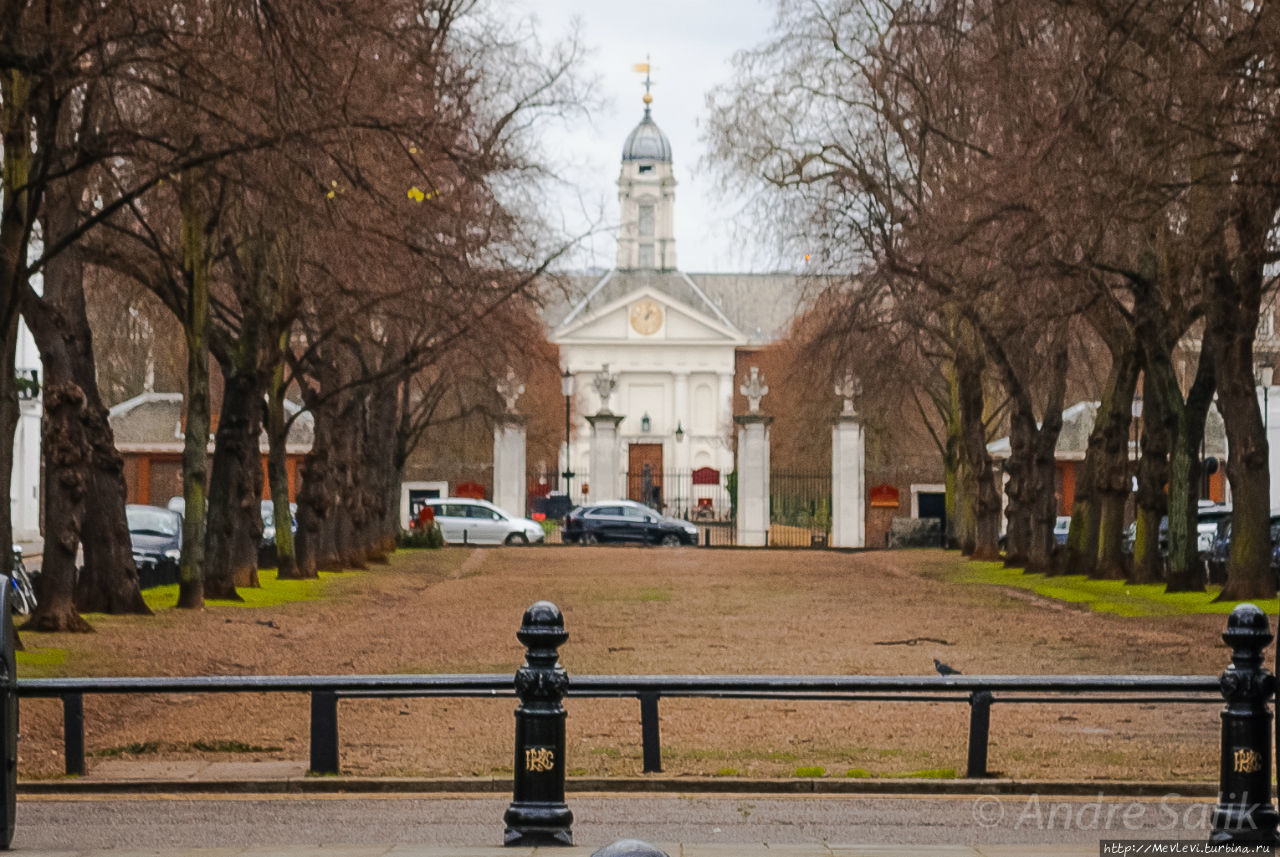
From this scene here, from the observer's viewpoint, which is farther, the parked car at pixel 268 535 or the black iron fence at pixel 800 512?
the black iron fence at pixel 800 512

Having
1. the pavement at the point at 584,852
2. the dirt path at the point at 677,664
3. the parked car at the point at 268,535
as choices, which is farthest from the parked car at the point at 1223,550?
the pavement at the point at 584,852

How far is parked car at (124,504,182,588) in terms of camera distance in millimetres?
32938

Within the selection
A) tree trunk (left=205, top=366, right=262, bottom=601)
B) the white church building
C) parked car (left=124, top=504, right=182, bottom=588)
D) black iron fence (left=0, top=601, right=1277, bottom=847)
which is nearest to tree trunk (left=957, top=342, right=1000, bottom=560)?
parked car (left=124, top=504, right=182, bottom=588)

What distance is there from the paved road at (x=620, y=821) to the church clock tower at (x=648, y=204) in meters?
118

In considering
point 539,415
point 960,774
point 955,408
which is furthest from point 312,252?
point 539,415

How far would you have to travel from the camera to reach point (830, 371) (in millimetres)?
41125

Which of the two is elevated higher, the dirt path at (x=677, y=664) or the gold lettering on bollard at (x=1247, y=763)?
the gold lettering on bollard at (x=1247, y=763)

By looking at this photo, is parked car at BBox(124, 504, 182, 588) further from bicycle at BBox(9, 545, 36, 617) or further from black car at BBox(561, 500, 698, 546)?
black car at BBox(561, 500, 698, 546)

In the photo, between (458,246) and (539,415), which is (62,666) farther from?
(539,415)

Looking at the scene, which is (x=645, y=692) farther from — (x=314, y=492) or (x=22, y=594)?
(x=314, y=492)

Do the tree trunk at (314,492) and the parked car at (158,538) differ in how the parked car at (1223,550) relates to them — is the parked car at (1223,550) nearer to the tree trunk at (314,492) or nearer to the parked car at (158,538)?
the tree trunk at (314,492)

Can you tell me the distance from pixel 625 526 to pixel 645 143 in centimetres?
7116

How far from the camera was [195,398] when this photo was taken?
27.0 metres

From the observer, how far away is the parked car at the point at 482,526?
62.3 m
